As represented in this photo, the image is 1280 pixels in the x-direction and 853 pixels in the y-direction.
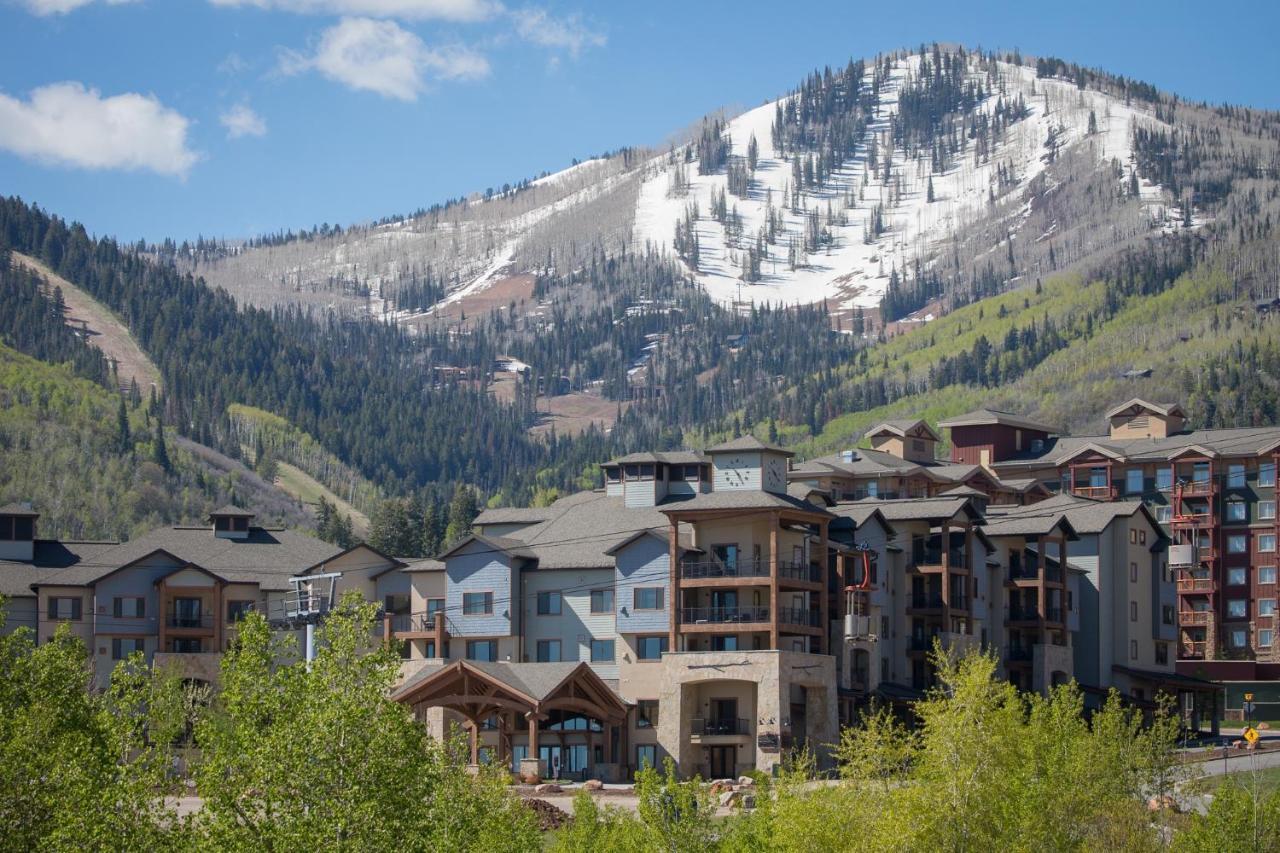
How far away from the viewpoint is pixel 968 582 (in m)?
118

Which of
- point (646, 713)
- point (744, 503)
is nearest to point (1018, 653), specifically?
point (744, 503)

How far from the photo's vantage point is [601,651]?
110688 mm

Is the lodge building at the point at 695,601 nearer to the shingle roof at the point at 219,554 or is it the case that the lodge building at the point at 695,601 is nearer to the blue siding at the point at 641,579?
the blue siding at the point at 641,579

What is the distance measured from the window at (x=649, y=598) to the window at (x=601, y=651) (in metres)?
3.38

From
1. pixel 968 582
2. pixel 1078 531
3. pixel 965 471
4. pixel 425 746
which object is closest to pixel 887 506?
pixel 968 582

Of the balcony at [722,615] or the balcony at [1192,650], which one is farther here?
the balcony at [1192,650]

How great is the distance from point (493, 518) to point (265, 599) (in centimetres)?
1531

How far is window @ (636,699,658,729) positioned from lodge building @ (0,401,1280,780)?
0.39ft

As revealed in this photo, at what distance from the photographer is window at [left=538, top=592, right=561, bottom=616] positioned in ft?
370

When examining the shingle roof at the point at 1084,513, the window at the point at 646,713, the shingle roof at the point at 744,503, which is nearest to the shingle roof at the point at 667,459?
the shingle roof at the point at 744,503

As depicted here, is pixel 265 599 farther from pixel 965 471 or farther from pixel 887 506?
pixel 965 471

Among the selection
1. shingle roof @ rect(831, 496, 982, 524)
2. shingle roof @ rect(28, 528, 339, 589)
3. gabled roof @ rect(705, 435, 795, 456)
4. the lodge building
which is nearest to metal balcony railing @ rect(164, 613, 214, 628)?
the lodge building

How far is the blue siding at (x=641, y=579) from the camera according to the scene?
354 ft

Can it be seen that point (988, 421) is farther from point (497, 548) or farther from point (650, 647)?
point (650, 647)
